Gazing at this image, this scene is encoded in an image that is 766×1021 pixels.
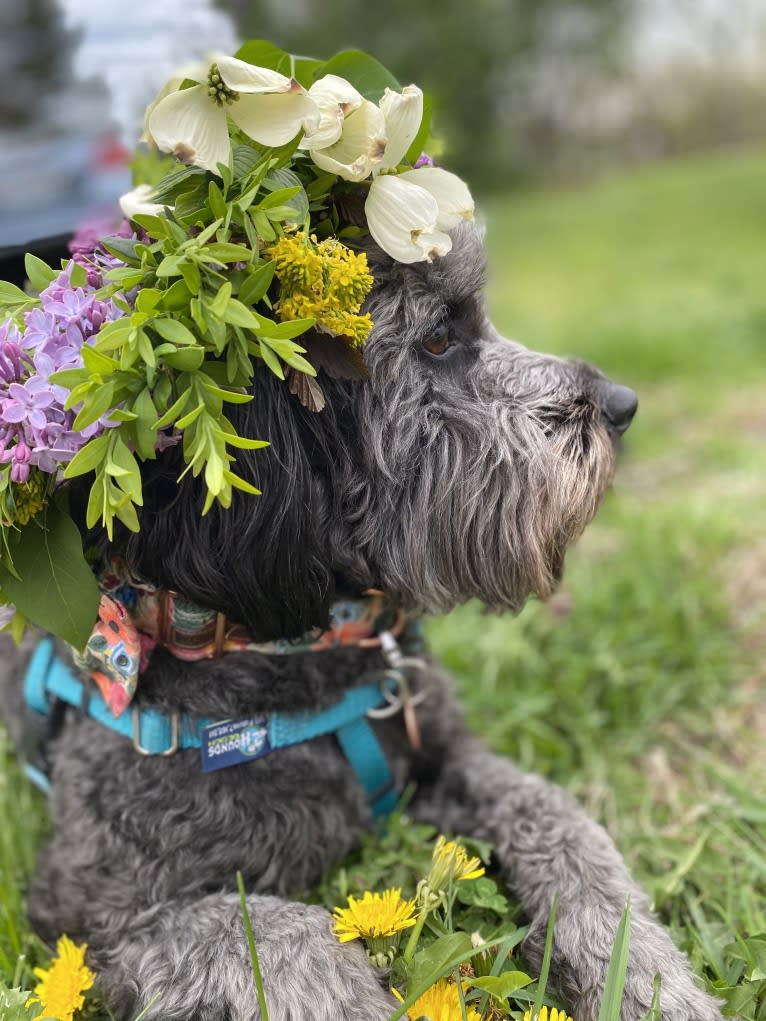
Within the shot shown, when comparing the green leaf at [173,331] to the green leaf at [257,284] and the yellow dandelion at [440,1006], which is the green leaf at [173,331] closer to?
the green leaf at [257,284]

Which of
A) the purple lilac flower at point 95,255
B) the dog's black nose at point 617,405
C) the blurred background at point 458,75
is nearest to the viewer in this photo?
the purple lilac flower at point 95,255

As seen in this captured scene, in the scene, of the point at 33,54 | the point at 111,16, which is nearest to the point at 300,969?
the point at 111,16

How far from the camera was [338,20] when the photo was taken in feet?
56.7

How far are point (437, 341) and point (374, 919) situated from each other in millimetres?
1210

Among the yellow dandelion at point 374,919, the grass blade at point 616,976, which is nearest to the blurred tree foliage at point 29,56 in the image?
the yellow dandelion at point 374,919

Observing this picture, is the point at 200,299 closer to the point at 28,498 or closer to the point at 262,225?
the point at 262,225

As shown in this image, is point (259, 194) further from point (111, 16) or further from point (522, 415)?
point (111, 16)

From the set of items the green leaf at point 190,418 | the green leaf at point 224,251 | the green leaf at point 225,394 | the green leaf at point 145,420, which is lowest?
the green leaf at point 145,420

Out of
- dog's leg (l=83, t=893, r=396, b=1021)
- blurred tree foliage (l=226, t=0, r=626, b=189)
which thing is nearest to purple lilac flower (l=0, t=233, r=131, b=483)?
dog's leg (l=83, t=893, r=396, b=1021)

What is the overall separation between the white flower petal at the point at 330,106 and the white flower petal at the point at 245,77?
97 millimetres

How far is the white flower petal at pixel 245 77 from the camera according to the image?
5.07ft

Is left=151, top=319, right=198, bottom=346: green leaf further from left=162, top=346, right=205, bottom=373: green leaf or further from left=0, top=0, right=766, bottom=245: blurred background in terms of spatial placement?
left=0, top=0, right=766, bottom=245: blurred background

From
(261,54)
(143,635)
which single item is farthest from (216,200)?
(143,635)

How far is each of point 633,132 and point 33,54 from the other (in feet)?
85.9
